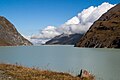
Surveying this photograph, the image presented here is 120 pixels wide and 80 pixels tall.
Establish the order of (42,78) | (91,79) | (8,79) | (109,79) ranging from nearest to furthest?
(8,79) → (42,78) → (91,79) → (109,79)

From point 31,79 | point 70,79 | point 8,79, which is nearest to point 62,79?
point 70,79

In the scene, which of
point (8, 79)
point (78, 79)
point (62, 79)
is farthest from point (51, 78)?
point (8, 79)

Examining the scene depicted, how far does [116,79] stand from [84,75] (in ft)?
54.7

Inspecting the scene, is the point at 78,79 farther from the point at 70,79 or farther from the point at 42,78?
the point at 42,78

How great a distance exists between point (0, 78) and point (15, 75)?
2.63 metres

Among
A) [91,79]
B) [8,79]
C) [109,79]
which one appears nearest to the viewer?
[8,79]

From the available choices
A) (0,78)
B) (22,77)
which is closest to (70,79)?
(22,77)

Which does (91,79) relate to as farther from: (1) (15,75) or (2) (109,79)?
(2) (109,79)

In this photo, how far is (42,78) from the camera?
22.6m

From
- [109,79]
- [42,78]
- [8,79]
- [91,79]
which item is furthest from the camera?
[109,79]

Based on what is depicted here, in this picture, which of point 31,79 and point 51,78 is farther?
point 51,78

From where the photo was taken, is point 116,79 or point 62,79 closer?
point 62,79

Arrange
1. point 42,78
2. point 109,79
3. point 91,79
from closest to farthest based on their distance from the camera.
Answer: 1. point 42,78
2. point 91,79
3. point 109,79

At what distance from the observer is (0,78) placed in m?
21.0
